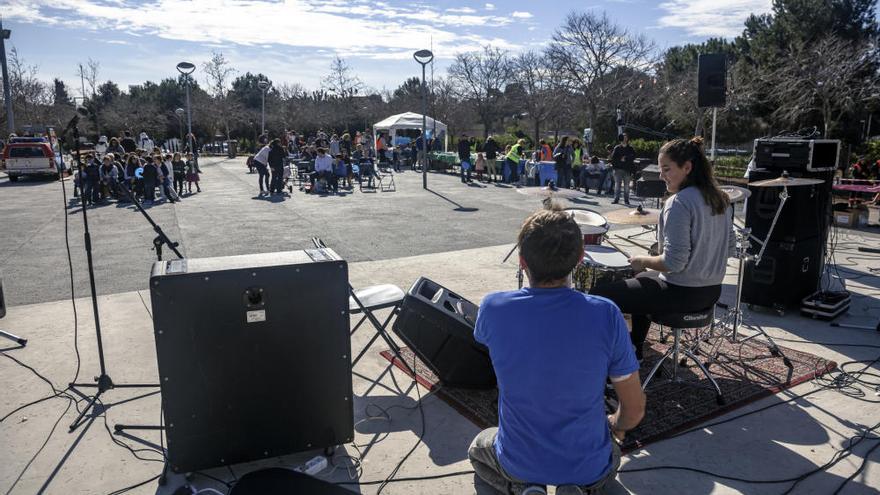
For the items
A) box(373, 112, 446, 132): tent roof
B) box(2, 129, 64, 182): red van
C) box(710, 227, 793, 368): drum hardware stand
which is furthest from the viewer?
box(373, 112, 446, 132): tent roof

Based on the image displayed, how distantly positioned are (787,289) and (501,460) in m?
4.98

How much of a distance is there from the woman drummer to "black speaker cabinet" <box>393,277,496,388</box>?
94 cm

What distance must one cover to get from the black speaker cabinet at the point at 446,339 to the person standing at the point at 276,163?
44.0 ft

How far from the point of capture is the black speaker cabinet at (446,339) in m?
4.10

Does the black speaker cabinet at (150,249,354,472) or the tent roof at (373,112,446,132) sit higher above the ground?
the tent roof at (373,112,446,132)

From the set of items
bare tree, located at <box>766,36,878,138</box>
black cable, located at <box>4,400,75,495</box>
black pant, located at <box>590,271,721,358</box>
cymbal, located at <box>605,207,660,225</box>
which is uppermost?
bare tree, located at <box>766,36,878,138</box>

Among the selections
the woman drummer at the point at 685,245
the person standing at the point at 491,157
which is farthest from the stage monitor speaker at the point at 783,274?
the person standing at the point at 491,157

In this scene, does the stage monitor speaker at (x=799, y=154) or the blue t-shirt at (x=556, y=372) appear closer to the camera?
the blue t-shirt at (x=556, y=372)

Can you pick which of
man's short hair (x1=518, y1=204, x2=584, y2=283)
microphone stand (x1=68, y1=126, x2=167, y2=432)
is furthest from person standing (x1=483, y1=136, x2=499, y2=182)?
man's short hair (x1=518, y1=204, x2=584, y2=283)

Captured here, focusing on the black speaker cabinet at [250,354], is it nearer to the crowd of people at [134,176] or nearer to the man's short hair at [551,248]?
the man's short hair at [551,248]

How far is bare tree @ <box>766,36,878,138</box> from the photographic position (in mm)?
21547

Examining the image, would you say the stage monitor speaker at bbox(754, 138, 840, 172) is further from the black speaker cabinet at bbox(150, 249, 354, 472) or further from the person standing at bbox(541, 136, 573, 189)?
the person standing at bbox(541, 136, 573, 189)

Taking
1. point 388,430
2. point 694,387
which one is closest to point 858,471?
point 694,387

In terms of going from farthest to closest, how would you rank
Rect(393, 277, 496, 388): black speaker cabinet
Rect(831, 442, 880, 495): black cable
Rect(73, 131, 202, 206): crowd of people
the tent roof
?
the tent roof → Rect(73, 131, 202, 206): crowd of people → Rect(393, 277, 496, 388): black speaker cabinet → Rect(831, 442, 880, 495): black cable
